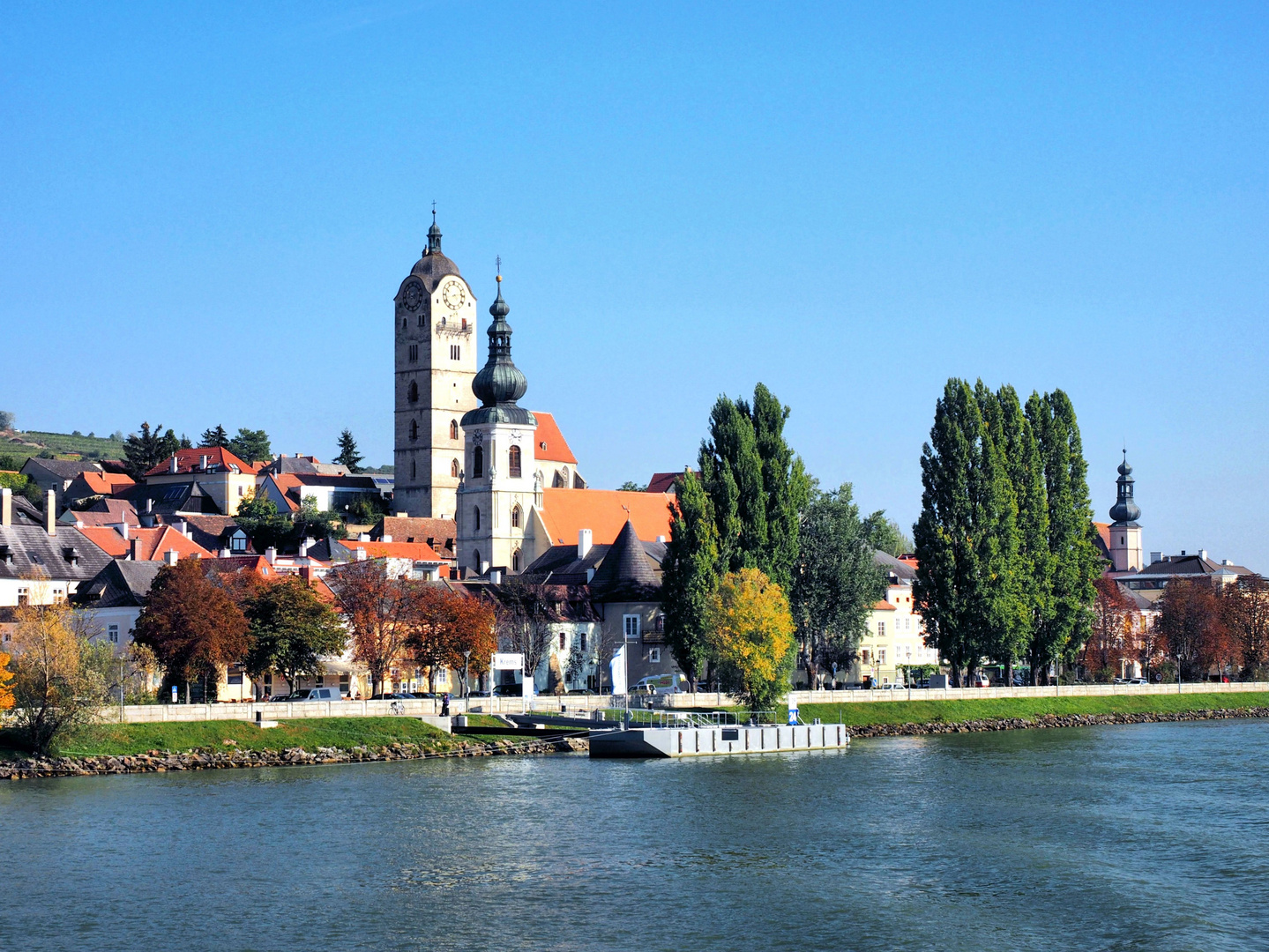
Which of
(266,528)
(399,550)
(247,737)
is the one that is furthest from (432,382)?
(247,737)

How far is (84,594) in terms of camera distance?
83.1 m

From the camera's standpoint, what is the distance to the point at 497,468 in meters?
113

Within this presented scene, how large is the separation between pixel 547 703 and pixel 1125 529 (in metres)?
111

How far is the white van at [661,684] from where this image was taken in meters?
83.6

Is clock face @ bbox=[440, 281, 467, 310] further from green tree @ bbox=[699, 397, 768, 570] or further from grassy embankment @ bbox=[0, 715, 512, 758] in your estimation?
grassy embankment @ bbox=[0, 715, 512, 758]

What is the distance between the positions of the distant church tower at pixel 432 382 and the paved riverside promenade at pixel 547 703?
6769 cm

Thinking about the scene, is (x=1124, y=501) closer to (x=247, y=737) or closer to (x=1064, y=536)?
(x=1064, y=536)

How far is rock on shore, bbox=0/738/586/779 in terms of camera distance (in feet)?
190

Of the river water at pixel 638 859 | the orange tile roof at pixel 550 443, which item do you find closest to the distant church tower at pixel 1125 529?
the orange tile roof at pixel 550 443

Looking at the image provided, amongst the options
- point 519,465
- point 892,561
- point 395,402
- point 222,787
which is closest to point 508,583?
point 519,465

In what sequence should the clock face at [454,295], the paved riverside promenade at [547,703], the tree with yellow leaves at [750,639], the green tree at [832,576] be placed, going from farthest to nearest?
the clock face at [454,295]
the green tree at [832,576]
the tree with yellow leaves at [750,639]
the paved riverside promenade at [547,703]

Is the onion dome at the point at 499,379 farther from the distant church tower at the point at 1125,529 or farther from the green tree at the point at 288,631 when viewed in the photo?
the distant church tower at the point at 1125,529

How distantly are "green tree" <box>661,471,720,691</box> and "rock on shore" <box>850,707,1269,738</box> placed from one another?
8314mm

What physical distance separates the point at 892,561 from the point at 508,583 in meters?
31.7
